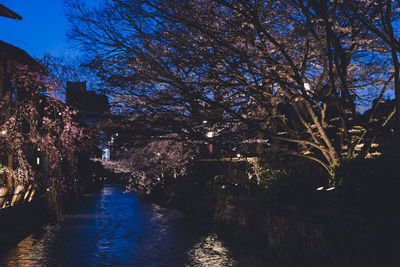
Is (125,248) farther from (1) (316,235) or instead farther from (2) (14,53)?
(2) (14,53)

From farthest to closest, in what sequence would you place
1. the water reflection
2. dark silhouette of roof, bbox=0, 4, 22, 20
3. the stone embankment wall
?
1. dark silhouette of roof, bbox=0, 4, 22, 20
2. the water reflection
3. the stone embankment wall

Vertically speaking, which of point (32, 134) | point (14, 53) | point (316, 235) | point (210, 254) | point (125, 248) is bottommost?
point (210, 254)

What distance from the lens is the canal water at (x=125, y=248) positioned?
10.3m

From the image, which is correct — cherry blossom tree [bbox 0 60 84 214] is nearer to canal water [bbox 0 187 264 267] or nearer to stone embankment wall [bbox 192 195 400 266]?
canal water [bbox 0 187 264 267]

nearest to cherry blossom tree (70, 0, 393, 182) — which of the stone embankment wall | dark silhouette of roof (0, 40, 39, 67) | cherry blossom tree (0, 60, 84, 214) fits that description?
the stone embankment wall

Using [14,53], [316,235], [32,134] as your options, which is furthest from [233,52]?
[14,53]

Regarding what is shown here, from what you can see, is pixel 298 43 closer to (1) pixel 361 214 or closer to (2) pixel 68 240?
(1) pixel 361 214

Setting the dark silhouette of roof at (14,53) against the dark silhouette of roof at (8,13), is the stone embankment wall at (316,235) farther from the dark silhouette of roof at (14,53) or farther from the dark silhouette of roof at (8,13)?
the dark silhouette of roof at (14,53)

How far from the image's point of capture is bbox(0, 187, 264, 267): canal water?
1026 cm

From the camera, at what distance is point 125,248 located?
40.4ft

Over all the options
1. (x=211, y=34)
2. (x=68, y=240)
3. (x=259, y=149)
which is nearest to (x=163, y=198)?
(x=259, y=149)

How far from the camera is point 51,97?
20.1 meters

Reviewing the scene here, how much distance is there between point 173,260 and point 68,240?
476cm

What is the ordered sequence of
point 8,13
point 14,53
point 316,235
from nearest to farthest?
point 316,235
point 8,13
point 14,53
